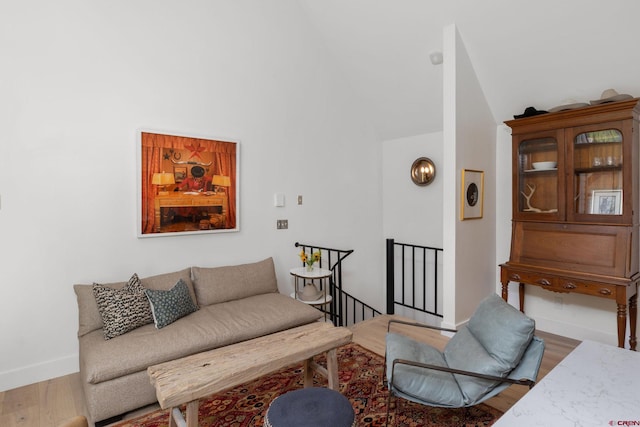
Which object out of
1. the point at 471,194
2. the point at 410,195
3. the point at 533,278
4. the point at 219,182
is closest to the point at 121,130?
the point at 219,182

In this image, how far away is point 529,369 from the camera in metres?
1.88

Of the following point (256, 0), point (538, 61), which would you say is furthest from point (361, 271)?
point (256, 0)

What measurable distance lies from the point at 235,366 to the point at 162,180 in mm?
1914

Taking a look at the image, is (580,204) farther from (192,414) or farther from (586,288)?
(192,414)

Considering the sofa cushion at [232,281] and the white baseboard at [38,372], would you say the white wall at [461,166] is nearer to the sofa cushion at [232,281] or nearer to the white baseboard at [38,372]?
the sofa cushion at [232,281]

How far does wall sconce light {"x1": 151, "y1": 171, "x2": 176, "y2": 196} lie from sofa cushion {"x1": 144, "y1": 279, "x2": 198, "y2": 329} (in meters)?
0.81

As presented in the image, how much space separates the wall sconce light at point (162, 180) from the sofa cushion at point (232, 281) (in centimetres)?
74

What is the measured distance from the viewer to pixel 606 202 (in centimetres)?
301

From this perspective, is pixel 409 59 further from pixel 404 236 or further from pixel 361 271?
pixel 361 271

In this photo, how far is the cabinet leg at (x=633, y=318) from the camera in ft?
9.78

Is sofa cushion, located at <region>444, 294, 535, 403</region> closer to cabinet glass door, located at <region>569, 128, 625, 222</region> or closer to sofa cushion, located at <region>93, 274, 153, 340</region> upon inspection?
cabinet glass door, located at <region>569, 128, 625, 222</region>

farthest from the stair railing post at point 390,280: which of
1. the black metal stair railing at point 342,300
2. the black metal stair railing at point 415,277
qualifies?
the black metal stair railing at point 342,300

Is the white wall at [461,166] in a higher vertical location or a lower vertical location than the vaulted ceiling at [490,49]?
lower

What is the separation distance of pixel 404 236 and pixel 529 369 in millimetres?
2991
